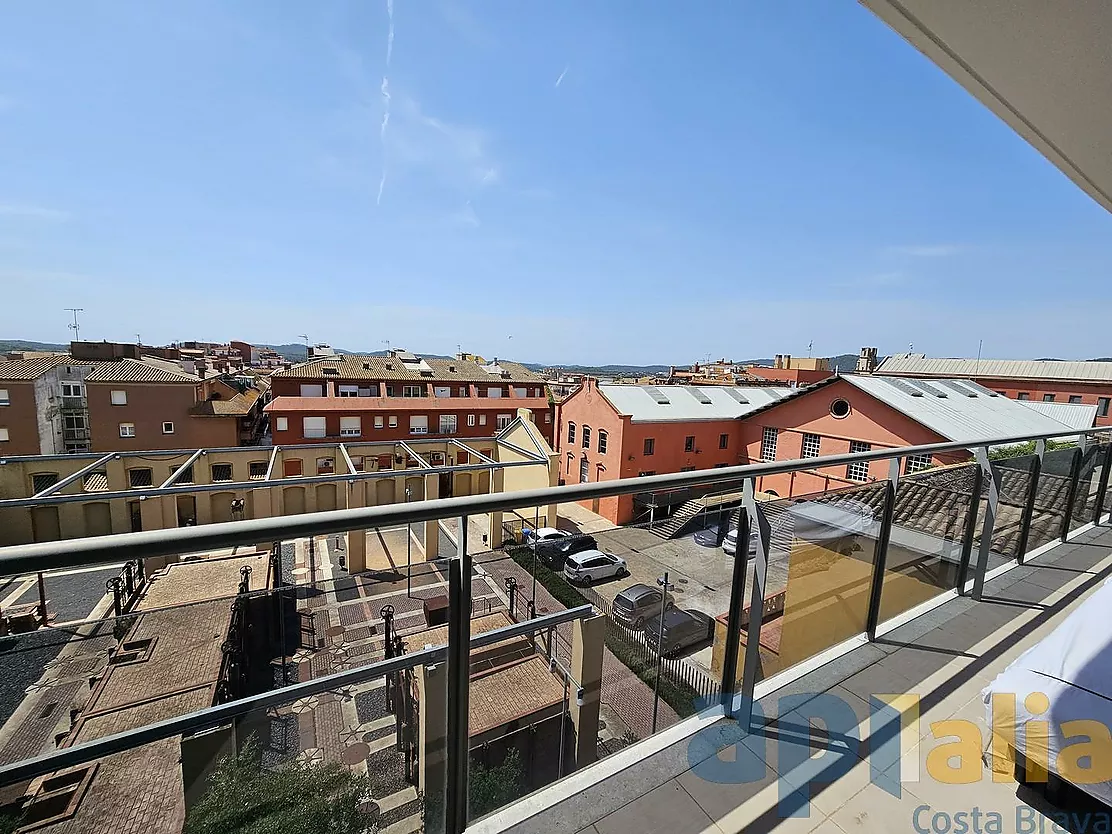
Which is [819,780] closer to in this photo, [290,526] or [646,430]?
[290,526]

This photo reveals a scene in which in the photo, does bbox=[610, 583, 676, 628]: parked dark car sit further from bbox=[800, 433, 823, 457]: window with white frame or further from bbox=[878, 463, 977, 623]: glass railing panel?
bbox=[800, 433, 823, 457]: window with white frame

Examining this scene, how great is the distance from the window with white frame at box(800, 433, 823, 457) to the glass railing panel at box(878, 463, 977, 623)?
660 inches

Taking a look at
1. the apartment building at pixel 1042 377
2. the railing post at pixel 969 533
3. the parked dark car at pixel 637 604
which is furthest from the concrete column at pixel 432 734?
the apartment building at pixel 1042 377

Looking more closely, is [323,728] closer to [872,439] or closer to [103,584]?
[103,584]

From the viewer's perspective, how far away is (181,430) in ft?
78.1

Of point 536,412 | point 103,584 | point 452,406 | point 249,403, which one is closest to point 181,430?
point 249,403

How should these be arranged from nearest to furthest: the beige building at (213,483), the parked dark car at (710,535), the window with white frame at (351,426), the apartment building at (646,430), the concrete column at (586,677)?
the concrete column at (586,677)
the parked dark car at (710,535)
the beige building at (213,483)
the apartment building at (646,430)
the window with white frame at (351,426)

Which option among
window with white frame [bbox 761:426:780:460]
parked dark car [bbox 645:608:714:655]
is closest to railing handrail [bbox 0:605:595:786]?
parked dark car [bbox 645:608:714:655]

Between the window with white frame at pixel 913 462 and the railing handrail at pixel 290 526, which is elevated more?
the railing handrail at pixel 290 526

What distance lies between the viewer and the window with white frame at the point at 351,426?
22.0 metres

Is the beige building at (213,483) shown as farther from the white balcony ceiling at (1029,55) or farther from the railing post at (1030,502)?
the white balcony ceiling at (1029,55)

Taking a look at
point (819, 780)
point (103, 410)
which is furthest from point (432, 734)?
point (103, 410)

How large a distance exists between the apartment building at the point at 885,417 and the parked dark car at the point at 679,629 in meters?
13.4

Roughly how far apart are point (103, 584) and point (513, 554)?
1065 millimetres
